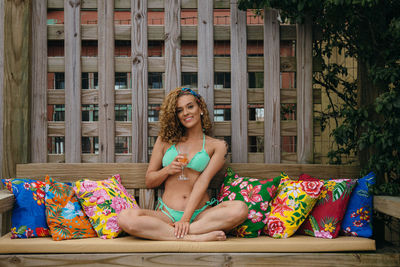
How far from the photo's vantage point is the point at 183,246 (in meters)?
2.11

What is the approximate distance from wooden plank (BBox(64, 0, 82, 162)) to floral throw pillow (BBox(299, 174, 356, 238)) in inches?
73.2

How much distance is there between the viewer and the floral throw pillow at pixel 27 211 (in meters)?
2.27

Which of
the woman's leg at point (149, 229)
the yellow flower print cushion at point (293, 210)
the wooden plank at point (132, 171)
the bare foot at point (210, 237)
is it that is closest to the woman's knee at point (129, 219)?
the woman's leg at point (149, 229)

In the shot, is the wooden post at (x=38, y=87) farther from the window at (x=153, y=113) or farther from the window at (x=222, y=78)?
the window at (x=222, y=78)

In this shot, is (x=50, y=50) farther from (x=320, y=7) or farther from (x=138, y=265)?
(x=320, y=7)

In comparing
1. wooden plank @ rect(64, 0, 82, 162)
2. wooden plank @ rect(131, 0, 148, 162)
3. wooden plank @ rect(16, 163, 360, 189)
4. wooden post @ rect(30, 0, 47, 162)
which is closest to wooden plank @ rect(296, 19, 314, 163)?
wooden plank @ rect(16, 163, 360, 189)

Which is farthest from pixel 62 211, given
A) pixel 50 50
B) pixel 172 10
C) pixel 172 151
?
pixel 172 10

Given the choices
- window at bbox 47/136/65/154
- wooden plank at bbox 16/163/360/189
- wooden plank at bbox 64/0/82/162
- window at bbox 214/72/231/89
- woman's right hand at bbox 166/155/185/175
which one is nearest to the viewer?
woman's right hand at bbox 166/155/185/175

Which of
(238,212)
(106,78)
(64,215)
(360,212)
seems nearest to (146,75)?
(106,78)

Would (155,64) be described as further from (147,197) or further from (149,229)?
(149,229)

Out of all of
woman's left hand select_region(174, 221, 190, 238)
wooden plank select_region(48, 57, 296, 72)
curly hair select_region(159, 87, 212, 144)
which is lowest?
woman's left hand select_region(174, 221, 190, 238)

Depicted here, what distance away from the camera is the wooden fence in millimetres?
2789

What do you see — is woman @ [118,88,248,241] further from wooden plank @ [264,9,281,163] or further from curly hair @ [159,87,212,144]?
wooden plank @ [264,9,281,163]

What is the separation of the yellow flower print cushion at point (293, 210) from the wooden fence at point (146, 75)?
20.6 inches
